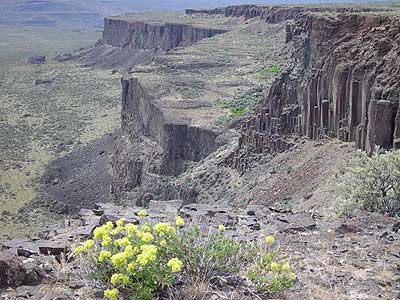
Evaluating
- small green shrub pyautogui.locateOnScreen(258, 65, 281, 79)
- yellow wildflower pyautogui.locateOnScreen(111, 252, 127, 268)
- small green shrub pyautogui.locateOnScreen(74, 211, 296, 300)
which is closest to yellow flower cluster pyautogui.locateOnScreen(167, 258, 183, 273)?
small green shrub pyautogui.locateOnScreen(74, 211, 296, 300)

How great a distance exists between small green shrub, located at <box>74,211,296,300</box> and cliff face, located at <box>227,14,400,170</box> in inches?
389

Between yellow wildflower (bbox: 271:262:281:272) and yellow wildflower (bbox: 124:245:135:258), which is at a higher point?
yellow wildflower (bbox: 124:245:135:258)

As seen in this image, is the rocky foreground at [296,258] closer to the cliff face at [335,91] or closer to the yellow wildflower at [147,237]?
the yellow wildflower at [147,237]

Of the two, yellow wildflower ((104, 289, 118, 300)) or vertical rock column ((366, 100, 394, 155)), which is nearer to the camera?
yellow wildflower ((104, 289, 118, 300))

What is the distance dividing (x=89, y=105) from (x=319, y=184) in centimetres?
5591

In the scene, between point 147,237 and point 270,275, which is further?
point 270,275

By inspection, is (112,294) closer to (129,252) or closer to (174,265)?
(129,252)

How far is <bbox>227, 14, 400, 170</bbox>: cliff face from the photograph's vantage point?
1783 cm

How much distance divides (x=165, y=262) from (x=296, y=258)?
250 cm

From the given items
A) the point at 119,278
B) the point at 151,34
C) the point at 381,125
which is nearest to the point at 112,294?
the point at 119,278

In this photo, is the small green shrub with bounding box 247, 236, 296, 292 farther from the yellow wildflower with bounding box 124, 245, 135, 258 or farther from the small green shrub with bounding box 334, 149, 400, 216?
the small green shrub with bounding box 334, 149, 400, 216

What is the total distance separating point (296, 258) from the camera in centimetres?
935

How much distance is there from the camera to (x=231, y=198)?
2347cm

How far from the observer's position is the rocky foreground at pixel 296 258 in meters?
8.12
